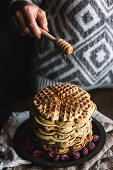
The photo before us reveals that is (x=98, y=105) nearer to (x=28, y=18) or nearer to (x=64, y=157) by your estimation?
(x=64, y=157)

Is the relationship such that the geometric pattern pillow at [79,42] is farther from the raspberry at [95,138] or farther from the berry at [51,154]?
the berry at [51,154]

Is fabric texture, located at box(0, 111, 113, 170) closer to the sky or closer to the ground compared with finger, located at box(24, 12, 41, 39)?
closer to the ground

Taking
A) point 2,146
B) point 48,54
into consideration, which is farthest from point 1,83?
point 2,146

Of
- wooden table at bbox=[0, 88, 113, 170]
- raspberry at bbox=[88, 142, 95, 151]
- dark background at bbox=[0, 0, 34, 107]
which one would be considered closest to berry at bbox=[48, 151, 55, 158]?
raspberry at bbox=[88, 142, 95, 151]

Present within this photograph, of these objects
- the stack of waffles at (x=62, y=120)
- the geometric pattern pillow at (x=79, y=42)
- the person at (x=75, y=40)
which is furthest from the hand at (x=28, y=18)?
the stack of waffles at (x=62, y=120)

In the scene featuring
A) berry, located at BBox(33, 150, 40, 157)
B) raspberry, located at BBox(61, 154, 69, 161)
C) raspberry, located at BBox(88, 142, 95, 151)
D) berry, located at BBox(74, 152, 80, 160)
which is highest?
berry, located at BBox(33, 150, 40, 157)

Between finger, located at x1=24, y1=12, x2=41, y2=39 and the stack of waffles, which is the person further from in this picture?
the stack of waffles

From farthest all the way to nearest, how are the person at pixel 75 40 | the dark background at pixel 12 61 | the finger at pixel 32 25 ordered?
the dark background at pixel 12 61, the person at pixel 75 40, the finger at pixel 32 25
